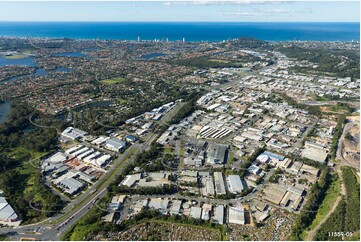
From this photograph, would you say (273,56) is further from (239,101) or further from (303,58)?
(239,101)

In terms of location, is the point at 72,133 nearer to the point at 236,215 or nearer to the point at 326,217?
the point at 236,215

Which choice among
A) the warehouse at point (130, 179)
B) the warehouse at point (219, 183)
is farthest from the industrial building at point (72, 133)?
the warehouse at point (219, 183)

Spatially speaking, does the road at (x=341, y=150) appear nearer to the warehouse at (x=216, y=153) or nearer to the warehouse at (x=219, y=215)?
the warehouse at (x=216, y=153)

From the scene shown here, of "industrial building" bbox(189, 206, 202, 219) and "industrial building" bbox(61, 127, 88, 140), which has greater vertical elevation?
"industrial building" bbox(61, 127, 88, 140)

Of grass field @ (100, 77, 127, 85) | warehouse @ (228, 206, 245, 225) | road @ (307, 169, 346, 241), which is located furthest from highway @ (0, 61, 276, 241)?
grass field @ (100, 77, 127, 85)

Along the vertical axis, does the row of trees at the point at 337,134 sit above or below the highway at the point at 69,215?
above

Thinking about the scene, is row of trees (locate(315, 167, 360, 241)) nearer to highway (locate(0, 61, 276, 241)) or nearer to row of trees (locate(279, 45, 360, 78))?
highway (locate(0, 61, 276, 241))

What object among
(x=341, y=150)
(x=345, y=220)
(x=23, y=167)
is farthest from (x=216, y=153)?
(x=23, y=167)

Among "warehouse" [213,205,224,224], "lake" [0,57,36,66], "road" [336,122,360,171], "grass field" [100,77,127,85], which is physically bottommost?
"warehouse" [213,205,224,224]

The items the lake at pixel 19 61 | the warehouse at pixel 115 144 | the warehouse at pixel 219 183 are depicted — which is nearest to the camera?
the warehouse at pixel 219 183

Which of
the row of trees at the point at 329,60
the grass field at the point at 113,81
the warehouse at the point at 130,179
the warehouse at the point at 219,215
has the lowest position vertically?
the warehouse at the point at 219,215

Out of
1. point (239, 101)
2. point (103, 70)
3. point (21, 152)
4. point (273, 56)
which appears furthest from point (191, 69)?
point (21, 152)
